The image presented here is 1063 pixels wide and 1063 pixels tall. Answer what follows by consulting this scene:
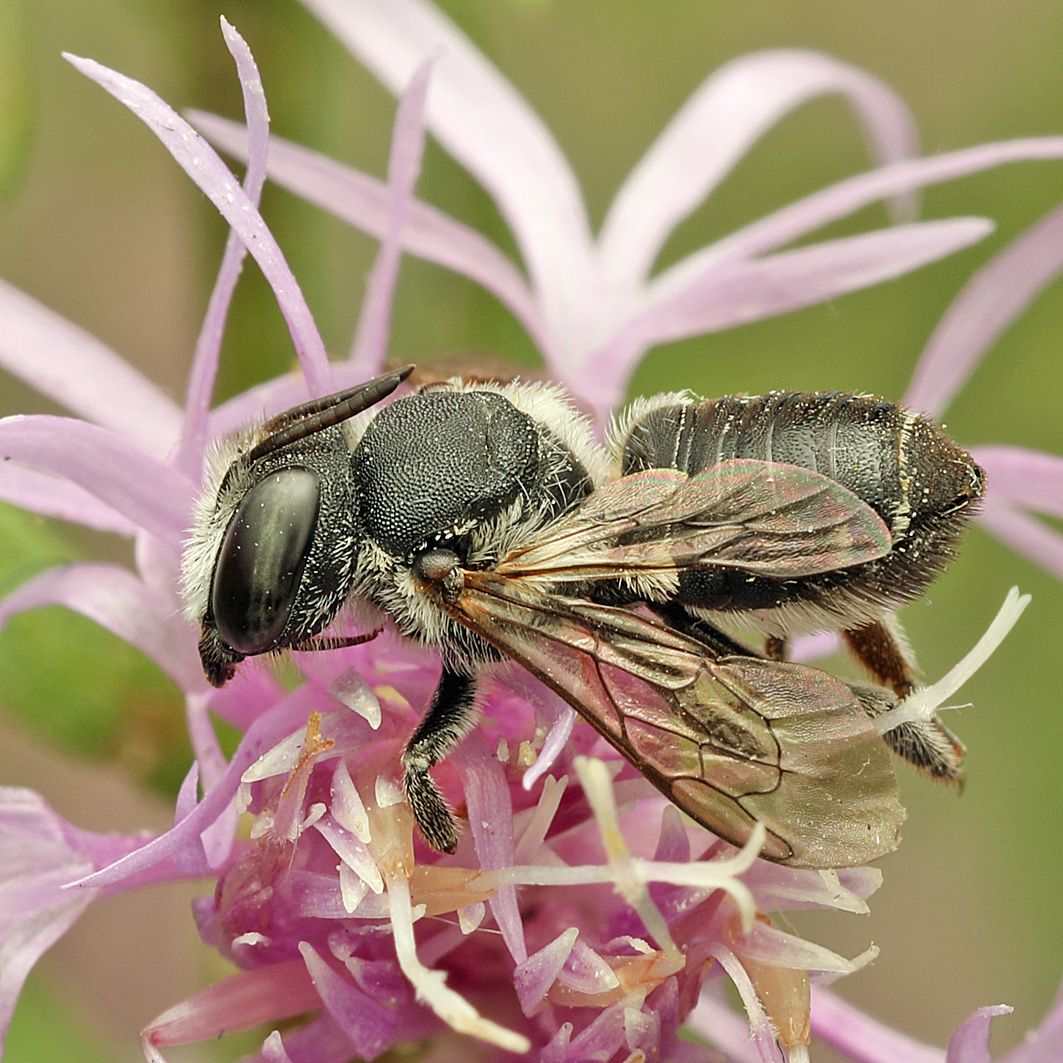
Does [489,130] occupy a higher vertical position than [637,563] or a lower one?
higher

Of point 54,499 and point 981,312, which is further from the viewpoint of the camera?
point 981,312

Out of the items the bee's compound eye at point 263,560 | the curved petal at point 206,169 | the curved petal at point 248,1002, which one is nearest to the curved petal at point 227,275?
the curved petal at point 206,169

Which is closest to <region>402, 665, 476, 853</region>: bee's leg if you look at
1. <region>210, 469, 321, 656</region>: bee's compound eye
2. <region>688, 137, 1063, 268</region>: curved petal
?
<region>210, 469, 321, 656</region>: bee's compound eye

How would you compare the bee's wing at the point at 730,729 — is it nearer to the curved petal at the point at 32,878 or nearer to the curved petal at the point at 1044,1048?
the curved petal at the point at 1044,1048

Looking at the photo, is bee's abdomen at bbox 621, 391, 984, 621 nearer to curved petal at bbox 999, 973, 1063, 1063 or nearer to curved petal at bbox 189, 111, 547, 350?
curved petal at bbox 999, 973, 1063, 1063

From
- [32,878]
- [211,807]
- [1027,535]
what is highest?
[1027,535]

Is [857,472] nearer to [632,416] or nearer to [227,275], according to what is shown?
[632,416]

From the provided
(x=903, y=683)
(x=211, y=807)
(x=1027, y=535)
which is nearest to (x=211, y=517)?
(x=211, y=807)
